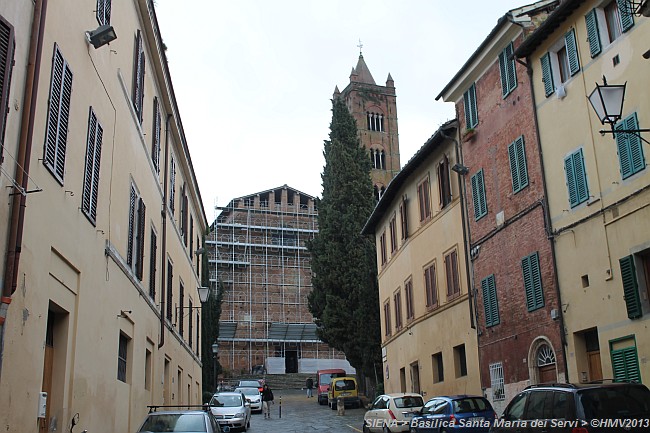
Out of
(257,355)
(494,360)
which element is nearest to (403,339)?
(494,360)

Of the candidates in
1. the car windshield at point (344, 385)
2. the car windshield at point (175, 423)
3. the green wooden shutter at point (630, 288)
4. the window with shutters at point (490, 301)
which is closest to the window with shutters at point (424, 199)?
the window with shutters at point (490, 301)

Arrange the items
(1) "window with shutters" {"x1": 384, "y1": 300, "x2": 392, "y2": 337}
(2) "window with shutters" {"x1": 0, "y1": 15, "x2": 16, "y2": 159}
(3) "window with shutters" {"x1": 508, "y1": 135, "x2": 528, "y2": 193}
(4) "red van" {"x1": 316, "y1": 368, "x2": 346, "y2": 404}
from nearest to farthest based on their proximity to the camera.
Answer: (2) "window with shutters" {"x1": 0, "y1": 15, "x2": 16, "y2": 159}, (3) "window with shutters" {"x1": 508, "y1": 135, "x2": 528, "y2": 193}, (1) "window with shutters" {"x1": 384, "y1": 300, "x2": 392, "y2": 337}, (4) "red van" {"x1": 316, "y1": 368, "x2": 346, "y2": 404}

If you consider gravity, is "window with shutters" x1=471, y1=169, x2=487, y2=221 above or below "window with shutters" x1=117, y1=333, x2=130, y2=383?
above

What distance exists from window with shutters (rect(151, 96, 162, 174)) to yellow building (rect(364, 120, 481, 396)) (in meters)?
9.21

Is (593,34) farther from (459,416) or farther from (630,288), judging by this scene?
(459,416)

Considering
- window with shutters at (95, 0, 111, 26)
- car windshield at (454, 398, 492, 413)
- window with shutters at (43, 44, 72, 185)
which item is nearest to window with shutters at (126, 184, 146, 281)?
window with shutters at (95, 0, 111, 26)

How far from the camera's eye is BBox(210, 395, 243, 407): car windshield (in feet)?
82.0

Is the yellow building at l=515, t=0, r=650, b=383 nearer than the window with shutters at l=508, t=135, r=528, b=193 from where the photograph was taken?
Yes

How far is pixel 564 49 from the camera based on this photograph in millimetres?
17312

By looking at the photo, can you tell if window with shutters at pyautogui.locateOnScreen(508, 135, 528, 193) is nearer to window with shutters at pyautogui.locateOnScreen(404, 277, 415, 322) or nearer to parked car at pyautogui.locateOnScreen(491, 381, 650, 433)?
parked car at pyautogui.locateOnScreen(491, 381, 650, 433)

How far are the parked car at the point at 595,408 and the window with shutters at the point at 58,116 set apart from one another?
8356mm

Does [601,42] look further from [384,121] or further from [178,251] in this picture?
[384,121]

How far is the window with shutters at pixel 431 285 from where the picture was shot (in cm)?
2500

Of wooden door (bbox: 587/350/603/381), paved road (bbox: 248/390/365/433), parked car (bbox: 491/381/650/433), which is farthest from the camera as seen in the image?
paved road (bbox: 248/390/365/433)
